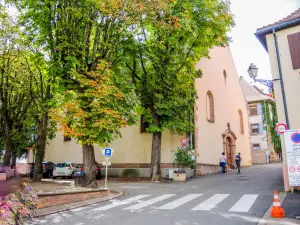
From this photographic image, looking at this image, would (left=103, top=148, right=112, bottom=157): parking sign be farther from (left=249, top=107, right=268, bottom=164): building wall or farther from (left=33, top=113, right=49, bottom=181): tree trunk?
(left=249, top=107, right=268, bottom=164): building wall

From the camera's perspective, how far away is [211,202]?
10109 mm

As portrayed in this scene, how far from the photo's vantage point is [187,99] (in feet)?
63.2

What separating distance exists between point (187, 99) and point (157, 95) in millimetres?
2819

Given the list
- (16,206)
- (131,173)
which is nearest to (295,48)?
(16,206)

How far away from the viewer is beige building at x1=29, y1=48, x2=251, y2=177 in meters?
22.1

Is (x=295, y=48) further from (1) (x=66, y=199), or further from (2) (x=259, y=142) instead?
(2) (x=259, y=142)

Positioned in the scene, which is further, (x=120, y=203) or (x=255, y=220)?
(x=120, y=203)

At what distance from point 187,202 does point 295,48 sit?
821 centimetres

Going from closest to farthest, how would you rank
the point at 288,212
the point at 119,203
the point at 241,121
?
the point at 288,212
the point at 119,203
the point at 241,121

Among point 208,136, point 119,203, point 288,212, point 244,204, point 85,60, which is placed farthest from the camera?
point 208,136

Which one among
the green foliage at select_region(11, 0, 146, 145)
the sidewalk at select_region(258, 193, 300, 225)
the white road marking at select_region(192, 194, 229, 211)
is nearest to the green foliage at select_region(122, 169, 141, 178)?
the green foliage at select_region(11, 0, 146, 145)

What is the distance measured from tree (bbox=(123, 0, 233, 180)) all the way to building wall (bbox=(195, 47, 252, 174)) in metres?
3.63

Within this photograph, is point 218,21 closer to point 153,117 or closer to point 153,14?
point 153,14

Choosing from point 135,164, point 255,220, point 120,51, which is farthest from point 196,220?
point 135,164
